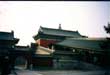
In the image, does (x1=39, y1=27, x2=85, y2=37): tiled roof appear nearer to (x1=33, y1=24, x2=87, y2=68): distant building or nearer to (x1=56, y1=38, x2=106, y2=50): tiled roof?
(x1=33, y1=24, x2=87, y2=68): distant building

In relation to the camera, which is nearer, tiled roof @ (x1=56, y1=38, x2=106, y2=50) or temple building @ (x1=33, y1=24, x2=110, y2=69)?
temple building @ (x1=33, y1=24, x2=110, y2=69)

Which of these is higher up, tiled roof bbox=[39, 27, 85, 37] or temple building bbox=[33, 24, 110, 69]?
tiled roof bbox=[39, 27, 85, 37]

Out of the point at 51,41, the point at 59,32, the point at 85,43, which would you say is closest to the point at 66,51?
the point at 85,43

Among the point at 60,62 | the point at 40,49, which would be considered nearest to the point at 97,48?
the point at 60,62

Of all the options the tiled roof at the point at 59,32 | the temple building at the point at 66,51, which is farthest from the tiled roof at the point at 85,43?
the tiled roof at the point at 59,32

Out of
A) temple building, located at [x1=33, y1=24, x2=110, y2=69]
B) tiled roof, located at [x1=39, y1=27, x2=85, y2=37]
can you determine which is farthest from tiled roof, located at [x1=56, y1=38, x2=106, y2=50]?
tiled roof, located at [x1=39, y1=27, x2=85, y2=37]

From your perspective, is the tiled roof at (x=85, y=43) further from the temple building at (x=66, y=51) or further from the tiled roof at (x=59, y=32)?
the tiled roof at (x=59, y=32)

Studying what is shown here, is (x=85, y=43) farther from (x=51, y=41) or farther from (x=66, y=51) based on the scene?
(x=51, y=41)

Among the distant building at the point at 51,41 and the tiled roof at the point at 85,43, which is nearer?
the distant building at the point at 51,41

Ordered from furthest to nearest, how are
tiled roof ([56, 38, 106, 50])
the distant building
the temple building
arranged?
tiled roof ([56, 38, 106, 50])
the distant building
the temple building

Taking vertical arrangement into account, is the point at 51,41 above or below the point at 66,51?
above

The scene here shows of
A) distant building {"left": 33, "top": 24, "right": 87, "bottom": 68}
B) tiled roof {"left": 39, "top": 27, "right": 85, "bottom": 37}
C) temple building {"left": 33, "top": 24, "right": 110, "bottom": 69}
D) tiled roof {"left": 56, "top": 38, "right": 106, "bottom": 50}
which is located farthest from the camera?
tiled roof {"left": 39, "top": 27, "right": 85, "bottom": 37}

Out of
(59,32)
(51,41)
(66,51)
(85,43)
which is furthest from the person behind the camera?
(59,32)

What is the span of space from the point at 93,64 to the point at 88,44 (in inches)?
190
